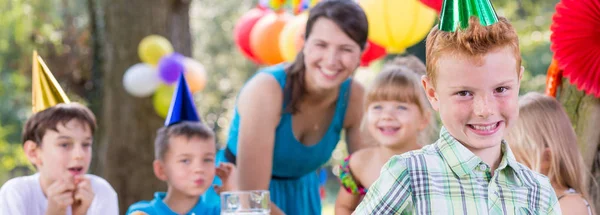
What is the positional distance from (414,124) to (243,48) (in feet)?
9.56

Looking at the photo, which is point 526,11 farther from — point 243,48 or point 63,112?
point 63,112

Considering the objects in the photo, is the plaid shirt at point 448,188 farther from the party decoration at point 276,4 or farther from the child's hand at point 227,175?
the party decoration at point 276,4

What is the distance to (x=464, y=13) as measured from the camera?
4.95 ft

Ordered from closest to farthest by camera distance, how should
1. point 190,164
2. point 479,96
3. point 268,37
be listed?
point 479,96
point 190,164
point 268,37

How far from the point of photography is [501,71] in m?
1.50

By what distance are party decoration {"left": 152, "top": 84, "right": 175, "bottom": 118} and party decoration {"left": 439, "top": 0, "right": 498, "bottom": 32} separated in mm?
3945

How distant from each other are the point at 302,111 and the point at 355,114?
9.5 inches

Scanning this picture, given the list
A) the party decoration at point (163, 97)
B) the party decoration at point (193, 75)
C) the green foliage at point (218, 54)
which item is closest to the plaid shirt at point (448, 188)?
the party decoration at point (193, 75)

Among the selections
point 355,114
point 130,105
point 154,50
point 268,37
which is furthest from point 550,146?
point 130,105

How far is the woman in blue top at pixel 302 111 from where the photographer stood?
2.91 meters

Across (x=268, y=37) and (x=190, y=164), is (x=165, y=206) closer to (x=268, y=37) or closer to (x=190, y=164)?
(x=190, y=164)

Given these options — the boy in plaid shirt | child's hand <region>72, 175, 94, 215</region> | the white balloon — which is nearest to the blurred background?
the white balloon

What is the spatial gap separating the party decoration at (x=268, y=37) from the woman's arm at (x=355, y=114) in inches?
71.5

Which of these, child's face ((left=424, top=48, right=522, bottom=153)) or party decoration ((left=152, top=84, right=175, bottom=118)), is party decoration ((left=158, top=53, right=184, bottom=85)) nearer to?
party decoration ((left=152, top=84, right=175, bottom=118))
